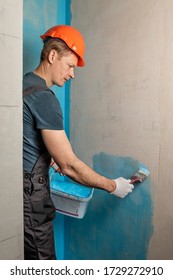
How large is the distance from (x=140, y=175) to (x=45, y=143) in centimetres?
70

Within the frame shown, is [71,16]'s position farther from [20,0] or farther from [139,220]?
[139,220]

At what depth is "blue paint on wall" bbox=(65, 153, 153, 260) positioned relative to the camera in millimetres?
1603

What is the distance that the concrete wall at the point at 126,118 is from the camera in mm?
1431

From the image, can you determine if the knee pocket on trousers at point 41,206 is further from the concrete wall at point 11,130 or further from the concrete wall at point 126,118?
the concrete wall at point 126,118

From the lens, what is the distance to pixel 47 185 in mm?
1345

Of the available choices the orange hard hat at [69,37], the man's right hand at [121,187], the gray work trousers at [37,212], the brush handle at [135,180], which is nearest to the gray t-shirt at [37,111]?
the gray work trousers at [37,212]

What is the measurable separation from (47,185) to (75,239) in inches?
37.1

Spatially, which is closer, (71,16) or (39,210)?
(39,210)

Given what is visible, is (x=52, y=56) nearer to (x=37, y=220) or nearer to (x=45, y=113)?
(x=45, y=113)

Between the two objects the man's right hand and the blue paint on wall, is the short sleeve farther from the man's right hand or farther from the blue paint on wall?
the blue paint on wall

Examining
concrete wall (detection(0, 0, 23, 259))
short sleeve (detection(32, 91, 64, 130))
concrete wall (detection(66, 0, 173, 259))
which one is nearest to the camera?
concrete wall (detection(0, 0, 23, 259))

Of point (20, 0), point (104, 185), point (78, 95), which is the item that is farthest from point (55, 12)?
point (104, 185)

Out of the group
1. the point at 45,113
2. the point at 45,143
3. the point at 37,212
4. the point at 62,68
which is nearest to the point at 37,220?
the point at 37,212

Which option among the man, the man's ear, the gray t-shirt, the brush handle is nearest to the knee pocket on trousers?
the man
